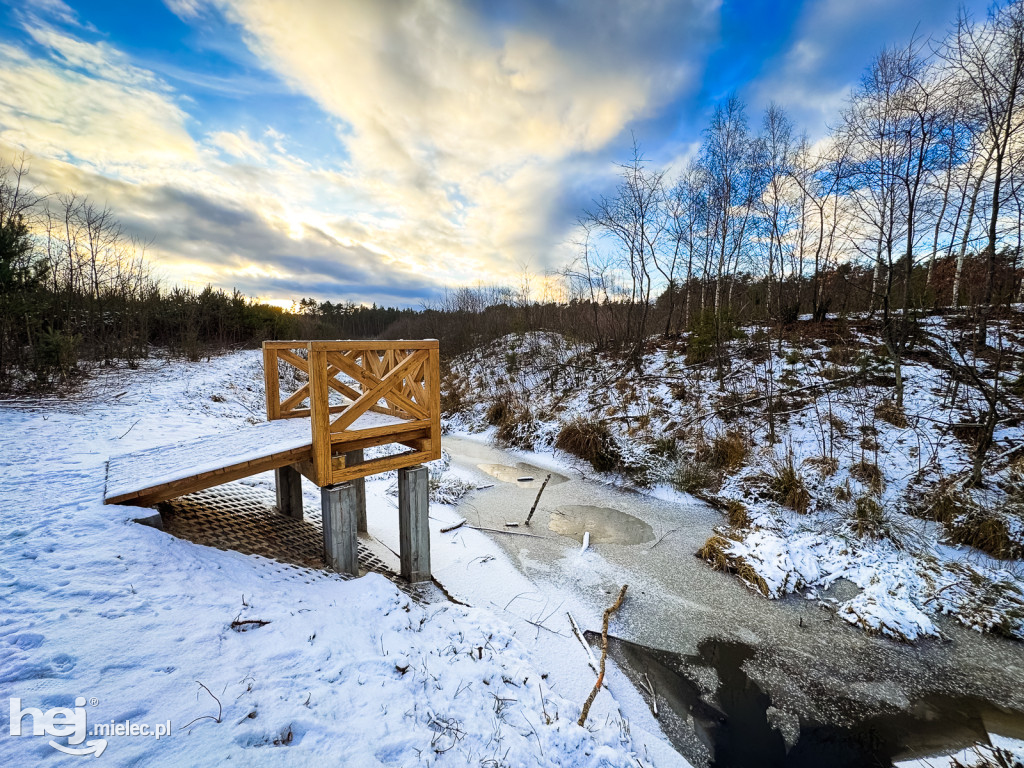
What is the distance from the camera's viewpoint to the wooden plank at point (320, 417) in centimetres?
407

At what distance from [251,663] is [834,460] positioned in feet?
29.6

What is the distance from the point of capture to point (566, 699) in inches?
131

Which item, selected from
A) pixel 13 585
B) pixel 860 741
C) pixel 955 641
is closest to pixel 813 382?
pixel 955 641

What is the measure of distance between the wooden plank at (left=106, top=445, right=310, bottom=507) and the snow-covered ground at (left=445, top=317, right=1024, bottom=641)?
612cm

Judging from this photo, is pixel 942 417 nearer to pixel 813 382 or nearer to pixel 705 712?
pixel 813 382

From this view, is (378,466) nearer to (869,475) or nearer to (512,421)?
(869,475)

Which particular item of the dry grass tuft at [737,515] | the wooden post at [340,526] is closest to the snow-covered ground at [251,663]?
the wooden post at [340,526]

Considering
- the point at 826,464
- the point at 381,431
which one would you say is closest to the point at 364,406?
the point at 381,431

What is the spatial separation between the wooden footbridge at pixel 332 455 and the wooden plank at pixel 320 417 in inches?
0.4

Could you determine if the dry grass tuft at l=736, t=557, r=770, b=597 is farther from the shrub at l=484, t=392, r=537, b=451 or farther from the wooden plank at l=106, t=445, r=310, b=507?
the shrub at l=484, t=392, r=537, b=451

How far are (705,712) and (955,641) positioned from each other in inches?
125

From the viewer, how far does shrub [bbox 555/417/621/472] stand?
9.71 metres

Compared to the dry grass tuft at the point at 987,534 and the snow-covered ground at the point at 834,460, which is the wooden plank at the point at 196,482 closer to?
the snow-covered ground at the point at 834,460

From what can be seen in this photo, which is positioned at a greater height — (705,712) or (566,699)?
(566,699)
